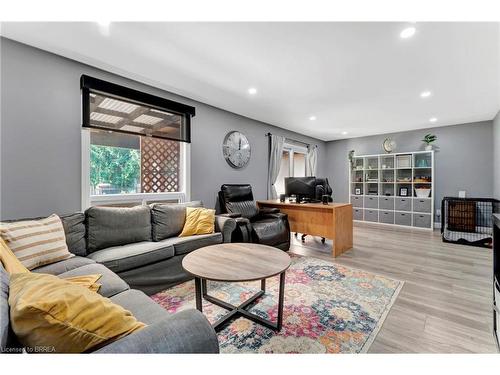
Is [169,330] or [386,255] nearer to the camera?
[169,330]

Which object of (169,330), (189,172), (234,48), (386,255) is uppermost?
(234,48)

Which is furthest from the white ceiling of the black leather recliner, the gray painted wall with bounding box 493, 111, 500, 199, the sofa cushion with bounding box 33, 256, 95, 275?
the sofa cushion with bounding box 33, 256, 95, 275

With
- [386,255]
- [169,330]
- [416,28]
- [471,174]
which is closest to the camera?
[169,330]

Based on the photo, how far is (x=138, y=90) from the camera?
9.42 feet

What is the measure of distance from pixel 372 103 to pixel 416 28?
74.9 inches

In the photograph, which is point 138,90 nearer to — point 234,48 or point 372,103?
point 234,48

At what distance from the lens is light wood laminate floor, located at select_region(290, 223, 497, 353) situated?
157cm

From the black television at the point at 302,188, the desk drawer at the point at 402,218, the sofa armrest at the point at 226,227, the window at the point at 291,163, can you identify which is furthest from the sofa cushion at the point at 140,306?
the desk drawer at the point at 402,218

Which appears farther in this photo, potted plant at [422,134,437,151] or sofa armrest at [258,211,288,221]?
potted plant at [422,134,437,151]

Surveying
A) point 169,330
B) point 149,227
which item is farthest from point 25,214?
point 169,330

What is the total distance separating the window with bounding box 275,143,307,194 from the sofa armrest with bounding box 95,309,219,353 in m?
4.67

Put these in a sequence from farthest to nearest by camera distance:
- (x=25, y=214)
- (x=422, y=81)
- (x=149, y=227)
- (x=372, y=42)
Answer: (x=422, y=81), (x=149, y=227), (x=25, y=214), (x=372, y=42)

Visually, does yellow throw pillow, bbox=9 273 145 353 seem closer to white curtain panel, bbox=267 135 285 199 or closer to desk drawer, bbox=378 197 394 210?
white curtain panel, bbox=267 135 285 199

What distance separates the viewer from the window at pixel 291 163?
18.1 ft
